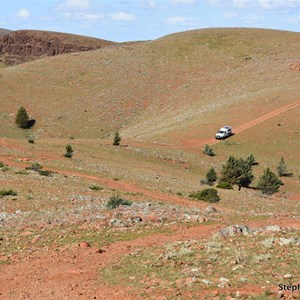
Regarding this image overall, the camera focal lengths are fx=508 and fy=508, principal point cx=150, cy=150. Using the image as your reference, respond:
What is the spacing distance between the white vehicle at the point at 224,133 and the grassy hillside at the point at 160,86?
323cm

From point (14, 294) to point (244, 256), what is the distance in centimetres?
633

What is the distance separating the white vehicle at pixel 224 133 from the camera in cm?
6012

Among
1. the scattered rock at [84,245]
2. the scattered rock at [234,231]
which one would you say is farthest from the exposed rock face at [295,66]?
the scattered rock at [84,245]

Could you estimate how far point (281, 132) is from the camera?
60.4 m

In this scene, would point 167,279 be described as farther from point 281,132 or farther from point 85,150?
point 281,132

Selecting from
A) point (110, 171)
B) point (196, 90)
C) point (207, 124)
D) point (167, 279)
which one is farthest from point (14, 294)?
point (196, 90)

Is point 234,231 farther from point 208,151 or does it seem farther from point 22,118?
point 22,118

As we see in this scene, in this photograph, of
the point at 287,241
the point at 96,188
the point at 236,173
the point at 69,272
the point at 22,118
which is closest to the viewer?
the point at 69,272

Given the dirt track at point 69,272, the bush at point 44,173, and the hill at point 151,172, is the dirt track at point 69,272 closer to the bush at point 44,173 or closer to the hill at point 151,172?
the hill at point 151,172

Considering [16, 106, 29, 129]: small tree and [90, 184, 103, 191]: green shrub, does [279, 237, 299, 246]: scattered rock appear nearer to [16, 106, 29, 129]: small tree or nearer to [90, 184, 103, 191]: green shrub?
[90, 184, 103, 191]: green shrub

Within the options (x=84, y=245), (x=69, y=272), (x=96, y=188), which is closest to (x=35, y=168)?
(x=96, y=188)

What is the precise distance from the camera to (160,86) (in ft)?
306

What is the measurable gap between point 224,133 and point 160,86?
35054 millimetres

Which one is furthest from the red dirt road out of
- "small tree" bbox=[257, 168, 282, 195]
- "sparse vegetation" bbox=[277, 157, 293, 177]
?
"small tree" bbox=[257, 168, 282, 195]
